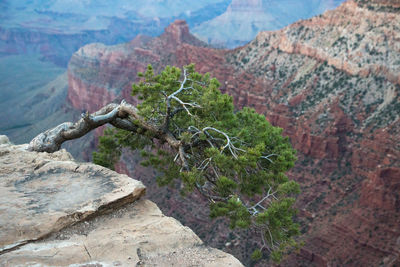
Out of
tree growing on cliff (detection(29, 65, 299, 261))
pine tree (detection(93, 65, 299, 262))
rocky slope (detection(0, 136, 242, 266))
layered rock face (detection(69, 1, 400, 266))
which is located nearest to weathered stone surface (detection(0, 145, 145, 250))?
rocky slope (detection(0, 136, 242, 266))

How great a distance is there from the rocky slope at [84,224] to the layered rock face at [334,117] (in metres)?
28.7

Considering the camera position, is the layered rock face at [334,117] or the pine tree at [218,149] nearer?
the pine tree at [218,149]

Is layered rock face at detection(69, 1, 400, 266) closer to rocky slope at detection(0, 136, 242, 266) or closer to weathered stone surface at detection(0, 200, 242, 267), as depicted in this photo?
weathered stone surface at detection(0, 200, 242, 267)

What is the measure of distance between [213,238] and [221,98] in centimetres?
2937

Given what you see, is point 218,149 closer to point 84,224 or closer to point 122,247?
point 84,224

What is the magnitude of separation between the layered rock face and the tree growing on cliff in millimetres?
23754

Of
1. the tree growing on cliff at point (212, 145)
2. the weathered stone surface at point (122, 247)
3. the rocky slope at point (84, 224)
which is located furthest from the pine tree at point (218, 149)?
the weathered stone surface at point (122, 247)

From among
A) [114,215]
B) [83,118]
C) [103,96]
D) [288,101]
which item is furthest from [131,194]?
[103,96]

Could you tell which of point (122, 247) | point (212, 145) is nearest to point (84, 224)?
point (122, 247)

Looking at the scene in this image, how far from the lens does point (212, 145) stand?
1278 cm

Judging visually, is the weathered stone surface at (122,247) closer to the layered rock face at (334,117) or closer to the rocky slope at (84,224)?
the rocky slope at (84,224)

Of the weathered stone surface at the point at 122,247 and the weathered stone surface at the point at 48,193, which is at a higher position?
the weathered stone surface at the point at 48,193

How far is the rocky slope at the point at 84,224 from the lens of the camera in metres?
7.89

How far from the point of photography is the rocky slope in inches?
311
